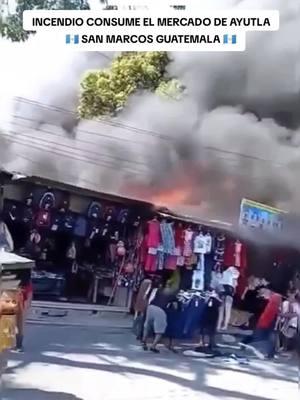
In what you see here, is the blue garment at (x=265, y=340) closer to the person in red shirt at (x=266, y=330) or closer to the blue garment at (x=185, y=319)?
the person in red shirt at (x=266, y=330)

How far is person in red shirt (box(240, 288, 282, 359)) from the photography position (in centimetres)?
333

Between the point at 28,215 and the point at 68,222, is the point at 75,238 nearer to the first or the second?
the point at 68,222

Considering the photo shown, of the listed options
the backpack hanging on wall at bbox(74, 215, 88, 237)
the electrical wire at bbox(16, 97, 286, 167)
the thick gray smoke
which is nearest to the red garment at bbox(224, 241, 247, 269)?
the thick gray smoke

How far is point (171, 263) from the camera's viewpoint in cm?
331

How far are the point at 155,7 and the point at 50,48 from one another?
46 centimetres

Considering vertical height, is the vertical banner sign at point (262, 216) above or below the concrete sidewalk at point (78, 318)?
above

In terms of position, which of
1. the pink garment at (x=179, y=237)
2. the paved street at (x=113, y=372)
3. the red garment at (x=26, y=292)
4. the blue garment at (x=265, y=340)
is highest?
the pink garment at (x=179, y=237)

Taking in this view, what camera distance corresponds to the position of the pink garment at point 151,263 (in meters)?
3.31

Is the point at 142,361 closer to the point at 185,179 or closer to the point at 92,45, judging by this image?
the point at 185,179

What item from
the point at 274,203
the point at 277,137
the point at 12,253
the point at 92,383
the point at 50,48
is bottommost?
the point at 92,383

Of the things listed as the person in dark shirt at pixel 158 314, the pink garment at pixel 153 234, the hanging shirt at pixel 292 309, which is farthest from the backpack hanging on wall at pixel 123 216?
the hanging shirt at pixel 292 309

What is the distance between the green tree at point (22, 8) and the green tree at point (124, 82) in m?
0.28

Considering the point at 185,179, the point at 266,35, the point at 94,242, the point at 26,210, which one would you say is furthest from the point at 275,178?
the point at 26,210

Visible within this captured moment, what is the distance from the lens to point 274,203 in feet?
10.8
